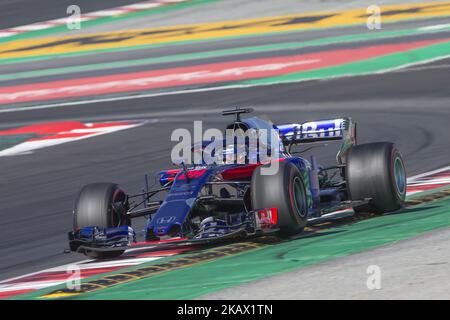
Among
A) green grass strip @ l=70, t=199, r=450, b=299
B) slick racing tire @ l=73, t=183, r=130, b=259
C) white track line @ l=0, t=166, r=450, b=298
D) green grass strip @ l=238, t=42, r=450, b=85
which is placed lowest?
white track line @ l=0, t=166, r=450, b=298

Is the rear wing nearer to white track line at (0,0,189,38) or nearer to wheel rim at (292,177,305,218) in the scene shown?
wheel rim at (292,177,305,218)

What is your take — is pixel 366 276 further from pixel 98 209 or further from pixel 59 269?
pixel 59 269

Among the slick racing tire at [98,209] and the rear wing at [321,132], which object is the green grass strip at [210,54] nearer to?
the rear wing at [321,132]

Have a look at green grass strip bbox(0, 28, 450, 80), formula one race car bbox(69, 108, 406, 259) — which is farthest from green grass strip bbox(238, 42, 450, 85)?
formula one race car bbox(69, 108, 406, 259)

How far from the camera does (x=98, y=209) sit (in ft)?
32.9

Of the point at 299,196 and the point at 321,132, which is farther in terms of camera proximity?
the point at 321,132

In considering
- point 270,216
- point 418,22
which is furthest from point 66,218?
point 418,22

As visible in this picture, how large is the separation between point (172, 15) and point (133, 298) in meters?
24.4

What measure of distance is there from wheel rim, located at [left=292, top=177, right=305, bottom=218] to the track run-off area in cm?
27

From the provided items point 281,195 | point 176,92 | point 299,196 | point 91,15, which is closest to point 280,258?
point 281,195

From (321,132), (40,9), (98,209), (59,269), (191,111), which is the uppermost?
(40,9)

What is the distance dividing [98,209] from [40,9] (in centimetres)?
2556

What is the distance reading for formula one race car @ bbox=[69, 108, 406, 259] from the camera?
9328 mm
